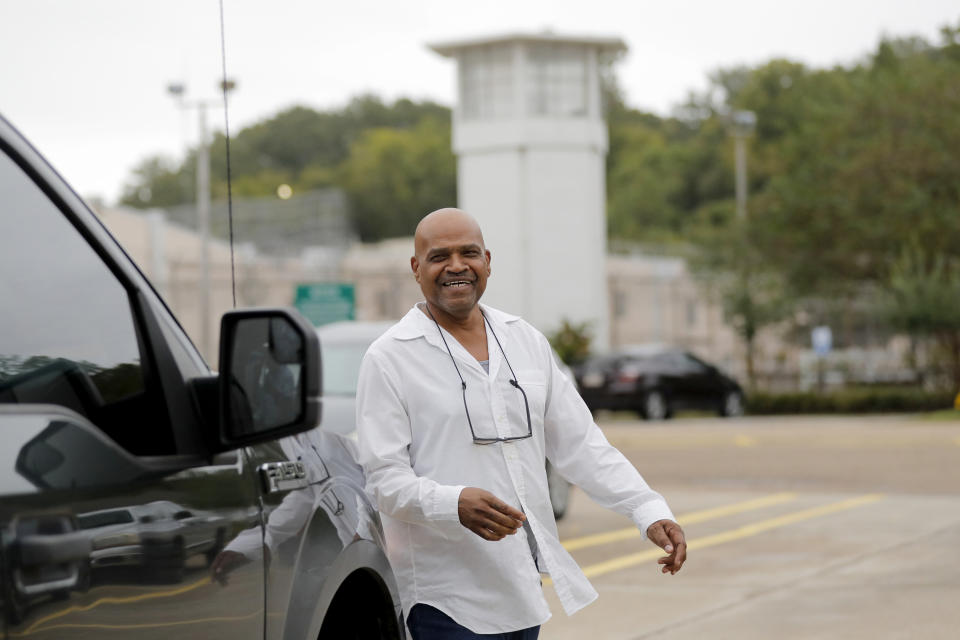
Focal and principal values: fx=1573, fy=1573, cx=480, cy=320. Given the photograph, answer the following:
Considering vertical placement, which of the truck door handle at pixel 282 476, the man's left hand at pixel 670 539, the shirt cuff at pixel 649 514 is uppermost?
the truck door handle at pixel 282 476

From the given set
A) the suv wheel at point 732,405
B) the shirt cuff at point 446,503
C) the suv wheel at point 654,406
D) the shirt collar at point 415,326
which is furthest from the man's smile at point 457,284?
the suv wheel at point 732,405

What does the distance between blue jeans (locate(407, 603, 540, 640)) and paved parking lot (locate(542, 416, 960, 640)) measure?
4232 mm

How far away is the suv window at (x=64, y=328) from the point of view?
249cm

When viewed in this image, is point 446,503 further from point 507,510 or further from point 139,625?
point 139,625

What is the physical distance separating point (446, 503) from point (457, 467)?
0.17 meters

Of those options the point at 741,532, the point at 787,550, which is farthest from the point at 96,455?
the point at 741,532

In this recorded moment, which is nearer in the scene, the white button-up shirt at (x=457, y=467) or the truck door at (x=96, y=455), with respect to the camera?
the truck door at (x=96, y=455)

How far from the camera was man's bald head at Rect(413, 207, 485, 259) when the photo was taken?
12.4ft

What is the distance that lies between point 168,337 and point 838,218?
39.5 m

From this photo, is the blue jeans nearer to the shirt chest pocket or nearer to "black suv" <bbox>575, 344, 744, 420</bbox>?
the shirt chest pocket

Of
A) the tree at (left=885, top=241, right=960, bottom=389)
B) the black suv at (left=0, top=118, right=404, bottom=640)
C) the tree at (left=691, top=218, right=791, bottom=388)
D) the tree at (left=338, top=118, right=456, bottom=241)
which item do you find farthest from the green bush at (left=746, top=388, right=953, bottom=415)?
the tree at (left=338, top=118, right=456, bottom=241)

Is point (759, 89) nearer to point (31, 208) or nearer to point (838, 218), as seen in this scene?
point (838, 218)

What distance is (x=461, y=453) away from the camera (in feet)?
12.0

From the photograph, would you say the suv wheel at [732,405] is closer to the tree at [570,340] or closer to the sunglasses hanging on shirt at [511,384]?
the tree at [570,340]
